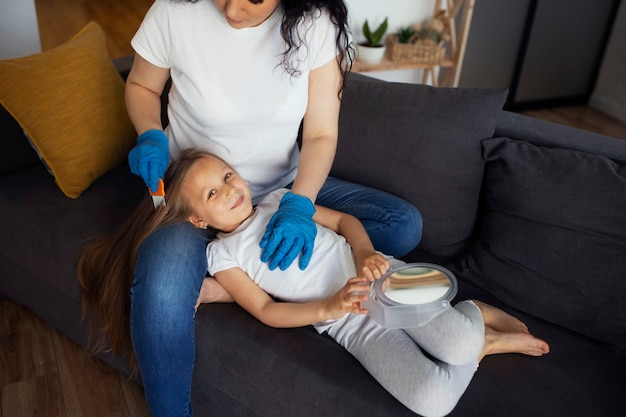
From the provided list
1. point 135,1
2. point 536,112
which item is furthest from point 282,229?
point 135,1

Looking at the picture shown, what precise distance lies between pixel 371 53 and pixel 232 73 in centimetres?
186

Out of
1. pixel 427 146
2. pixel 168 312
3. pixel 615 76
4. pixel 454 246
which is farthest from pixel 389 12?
pixel 168 312

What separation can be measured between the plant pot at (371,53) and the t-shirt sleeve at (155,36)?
185 cm

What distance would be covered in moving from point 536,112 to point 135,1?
394cm

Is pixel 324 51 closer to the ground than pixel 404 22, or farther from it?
farther from it

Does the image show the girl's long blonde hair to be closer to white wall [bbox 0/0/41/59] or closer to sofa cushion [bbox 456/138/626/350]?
sofa cushion [bbox 456/138/626/350]

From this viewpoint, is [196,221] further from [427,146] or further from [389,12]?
[389,12]

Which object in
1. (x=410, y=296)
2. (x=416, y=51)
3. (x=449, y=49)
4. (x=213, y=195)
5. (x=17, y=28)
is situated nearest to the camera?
(x=410, y=296)

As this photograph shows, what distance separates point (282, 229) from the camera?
3.84 ft

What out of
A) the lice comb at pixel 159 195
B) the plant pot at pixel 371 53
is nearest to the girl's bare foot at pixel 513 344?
the lice comb at pixel 159 195

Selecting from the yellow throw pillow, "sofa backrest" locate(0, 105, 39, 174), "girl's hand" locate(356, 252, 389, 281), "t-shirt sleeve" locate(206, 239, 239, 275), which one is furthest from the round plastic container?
"sofa backrest" locate(0, 105, 39, 174)

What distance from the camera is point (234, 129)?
1.38 meters

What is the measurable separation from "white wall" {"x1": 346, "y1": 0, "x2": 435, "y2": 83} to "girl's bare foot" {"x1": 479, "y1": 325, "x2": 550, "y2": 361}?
2.30 metres

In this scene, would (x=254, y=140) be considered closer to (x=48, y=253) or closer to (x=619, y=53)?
(x=48, y=253)
